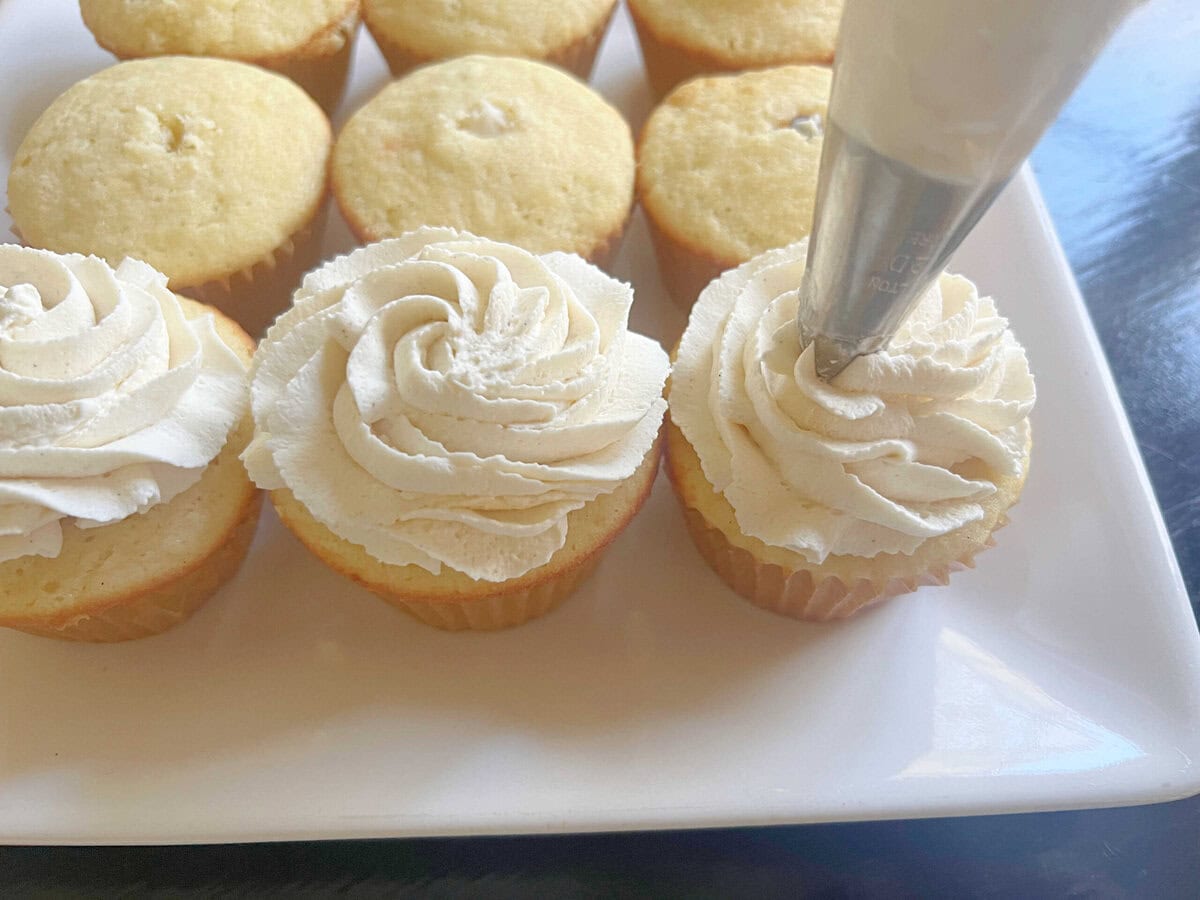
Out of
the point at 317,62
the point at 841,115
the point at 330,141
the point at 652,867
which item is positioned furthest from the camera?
the point at 317,62

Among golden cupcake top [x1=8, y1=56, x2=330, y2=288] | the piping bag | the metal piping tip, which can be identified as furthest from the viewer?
golden cupcake top [x1=8, y1=56, x2=330, y2=288]

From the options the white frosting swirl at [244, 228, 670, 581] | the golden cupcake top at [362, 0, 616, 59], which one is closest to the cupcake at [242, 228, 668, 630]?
the white frosting swirl at [244, 228, 670, 581]

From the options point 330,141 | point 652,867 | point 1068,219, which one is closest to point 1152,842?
point 652,867

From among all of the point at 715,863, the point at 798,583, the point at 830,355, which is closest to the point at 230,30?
the point at 830,355

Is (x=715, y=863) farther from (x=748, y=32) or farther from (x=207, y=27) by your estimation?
(x=207, y=27)

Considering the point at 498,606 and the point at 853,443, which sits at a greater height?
the point at 853,443

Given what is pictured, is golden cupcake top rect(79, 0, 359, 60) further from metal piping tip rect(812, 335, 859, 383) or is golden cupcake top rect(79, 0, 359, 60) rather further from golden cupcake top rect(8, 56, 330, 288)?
metal piping tip rect(812, 335, 859, 383)

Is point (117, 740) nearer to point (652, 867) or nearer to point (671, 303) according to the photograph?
point (652, 867)

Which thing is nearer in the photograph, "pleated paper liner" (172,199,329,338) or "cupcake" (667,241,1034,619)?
"cupcake" (667,241,1034,619)
